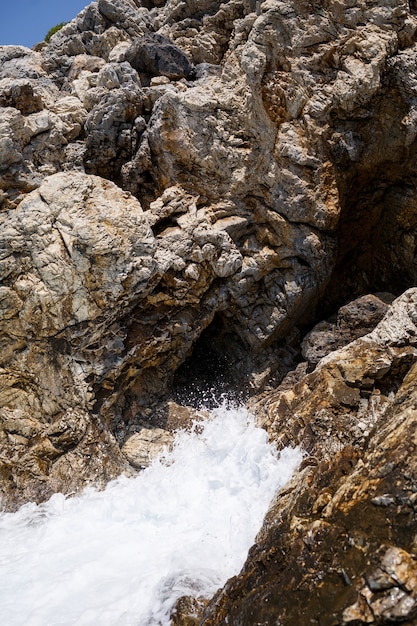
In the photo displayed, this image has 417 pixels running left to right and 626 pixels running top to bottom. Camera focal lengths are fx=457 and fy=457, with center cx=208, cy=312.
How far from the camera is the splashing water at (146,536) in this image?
8.09 metres

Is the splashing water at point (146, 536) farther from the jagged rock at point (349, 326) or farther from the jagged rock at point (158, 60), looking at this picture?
the jagged rock at point (158, 60)

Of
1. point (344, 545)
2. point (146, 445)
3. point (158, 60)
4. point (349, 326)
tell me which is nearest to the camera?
point (344, 545)

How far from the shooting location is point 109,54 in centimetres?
2075

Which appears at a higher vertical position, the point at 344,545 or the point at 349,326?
the point at 349,326

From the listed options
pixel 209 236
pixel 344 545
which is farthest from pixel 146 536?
pixel 209 236

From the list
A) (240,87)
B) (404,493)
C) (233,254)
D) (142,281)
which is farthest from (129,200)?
(404,493)

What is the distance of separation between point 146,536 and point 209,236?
8.57 meters

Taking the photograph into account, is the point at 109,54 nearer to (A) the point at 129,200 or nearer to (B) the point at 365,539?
(A) the point at 129,200

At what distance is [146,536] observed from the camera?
33.5ft

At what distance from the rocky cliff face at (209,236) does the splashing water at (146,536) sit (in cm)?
82

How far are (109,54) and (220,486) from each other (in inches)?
755

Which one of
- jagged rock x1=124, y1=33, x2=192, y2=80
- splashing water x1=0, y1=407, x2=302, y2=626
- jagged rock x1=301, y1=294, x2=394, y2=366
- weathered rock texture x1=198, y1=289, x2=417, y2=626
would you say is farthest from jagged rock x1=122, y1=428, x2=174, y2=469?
jagged rock x1=124, y1=33, x2=192, y2=80

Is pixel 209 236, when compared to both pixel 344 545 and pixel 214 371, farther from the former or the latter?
pixel 344 545

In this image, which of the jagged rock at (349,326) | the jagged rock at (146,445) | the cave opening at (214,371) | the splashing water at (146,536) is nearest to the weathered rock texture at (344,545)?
the splashing water at (146,536)
